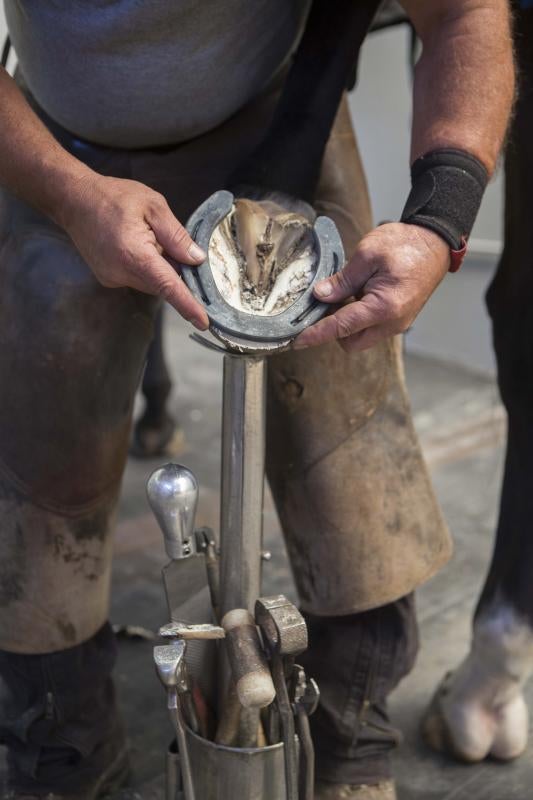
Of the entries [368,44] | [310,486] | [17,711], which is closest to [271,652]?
[310,486]

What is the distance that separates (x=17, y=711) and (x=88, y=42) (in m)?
0.75

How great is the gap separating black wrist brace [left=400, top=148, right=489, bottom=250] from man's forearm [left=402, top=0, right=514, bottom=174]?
2 centimetres

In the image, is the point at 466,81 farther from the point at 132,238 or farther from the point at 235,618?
the point at 235,618

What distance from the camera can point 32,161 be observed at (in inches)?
38.5

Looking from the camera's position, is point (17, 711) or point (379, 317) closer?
point (379, 317)

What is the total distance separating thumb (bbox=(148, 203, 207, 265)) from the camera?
92 cm

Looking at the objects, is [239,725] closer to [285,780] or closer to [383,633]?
[285,780]

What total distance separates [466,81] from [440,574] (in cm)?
110

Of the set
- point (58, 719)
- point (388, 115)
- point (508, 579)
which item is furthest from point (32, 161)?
point (388, 115)

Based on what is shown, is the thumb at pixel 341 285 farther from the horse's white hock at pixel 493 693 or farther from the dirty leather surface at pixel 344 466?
the horse's white hock at pixel 493 693

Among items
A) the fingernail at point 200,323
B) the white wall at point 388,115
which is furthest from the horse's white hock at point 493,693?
the white wall at point 388,115

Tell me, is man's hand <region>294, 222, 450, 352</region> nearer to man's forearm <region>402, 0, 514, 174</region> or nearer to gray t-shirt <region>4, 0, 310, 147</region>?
man's forearm <region>402, 0, 514, 174</region>

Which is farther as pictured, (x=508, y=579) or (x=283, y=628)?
(x=508, y=579)

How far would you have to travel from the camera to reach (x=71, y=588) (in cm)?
118
